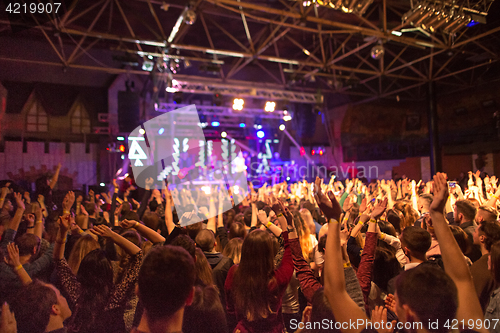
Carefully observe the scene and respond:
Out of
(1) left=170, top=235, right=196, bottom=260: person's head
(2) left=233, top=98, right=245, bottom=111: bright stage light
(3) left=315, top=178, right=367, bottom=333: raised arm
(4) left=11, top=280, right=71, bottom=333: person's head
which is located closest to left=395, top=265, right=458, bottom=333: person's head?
(3) left=315, top=178, right=367, bottom=333: raised arm

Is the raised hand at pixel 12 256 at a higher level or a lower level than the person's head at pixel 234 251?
higher

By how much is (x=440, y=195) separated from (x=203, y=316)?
1.29 metres

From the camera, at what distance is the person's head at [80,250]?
2.45 m

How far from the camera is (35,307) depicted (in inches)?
60.6

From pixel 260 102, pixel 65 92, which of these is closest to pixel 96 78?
pixel 65 92

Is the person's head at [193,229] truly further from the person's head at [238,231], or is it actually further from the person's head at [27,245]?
the person's head at [27,245]

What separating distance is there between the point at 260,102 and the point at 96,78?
8.13m

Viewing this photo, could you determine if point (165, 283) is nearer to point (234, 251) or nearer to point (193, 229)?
point (234, 251)

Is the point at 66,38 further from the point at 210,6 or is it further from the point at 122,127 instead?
the point at 210,6

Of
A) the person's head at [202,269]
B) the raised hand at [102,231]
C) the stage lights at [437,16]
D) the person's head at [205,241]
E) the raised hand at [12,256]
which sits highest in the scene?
the stage lights at [437,16]

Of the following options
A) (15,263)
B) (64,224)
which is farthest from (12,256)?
(64,224)

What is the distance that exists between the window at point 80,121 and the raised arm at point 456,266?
13484 mm

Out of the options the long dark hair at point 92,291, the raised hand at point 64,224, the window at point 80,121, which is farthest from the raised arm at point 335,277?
the window at point 80,121

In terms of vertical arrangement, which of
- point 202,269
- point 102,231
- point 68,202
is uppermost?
point 68,202
